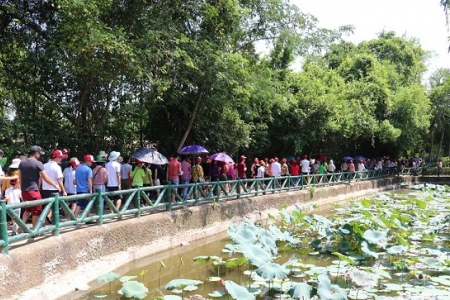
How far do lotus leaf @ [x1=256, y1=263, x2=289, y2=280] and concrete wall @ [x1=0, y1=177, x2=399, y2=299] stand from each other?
10.1ft

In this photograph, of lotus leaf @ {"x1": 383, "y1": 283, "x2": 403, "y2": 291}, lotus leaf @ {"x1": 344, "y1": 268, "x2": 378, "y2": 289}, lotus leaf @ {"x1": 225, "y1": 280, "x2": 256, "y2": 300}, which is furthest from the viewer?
lotus leaf @ {"x1": 344, "y1": 268, "x2": 378, "y2": 289}

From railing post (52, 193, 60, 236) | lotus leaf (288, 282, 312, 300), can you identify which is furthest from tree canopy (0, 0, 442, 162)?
lotus leaf (288, 282, 312, 300)

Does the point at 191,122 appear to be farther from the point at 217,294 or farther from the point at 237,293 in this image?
the point at 237,293

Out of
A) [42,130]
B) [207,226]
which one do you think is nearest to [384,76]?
[207,226]

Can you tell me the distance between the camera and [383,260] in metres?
9.06

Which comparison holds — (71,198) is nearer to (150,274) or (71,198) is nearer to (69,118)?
(150,274)

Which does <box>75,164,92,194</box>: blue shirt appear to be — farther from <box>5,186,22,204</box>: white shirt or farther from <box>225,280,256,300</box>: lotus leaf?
<box>225,280,256,300</box>: lotus leaf

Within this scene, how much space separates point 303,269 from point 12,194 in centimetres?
561

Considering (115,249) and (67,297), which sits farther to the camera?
(115,249)

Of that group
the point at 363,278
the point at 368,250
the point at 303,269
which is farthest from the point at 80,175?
the point at 368,250

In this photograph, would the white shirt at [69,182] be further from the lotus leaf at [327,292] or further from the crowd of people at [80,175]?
the lotus leaf at [327,292]

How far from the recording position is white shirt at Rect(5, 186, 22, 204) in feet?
25.0

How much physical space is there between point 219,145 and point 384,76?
16.6 metres

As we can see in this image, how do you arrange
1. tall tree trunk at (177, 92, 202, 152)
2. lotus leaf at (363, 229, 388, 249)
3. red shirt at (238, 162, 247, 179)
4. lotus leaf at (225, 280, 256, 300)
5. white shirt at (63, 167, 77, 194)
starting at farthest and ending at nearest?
red shirt at (238, 162, 247, 179) < tall tree trunk at (177, 92, 202, 152) < white shirt at (63, 167, 77, 194) < lotus leaf at (363, 229, 388, 249) < lotus leaf at (225, 280, 256, 300)
